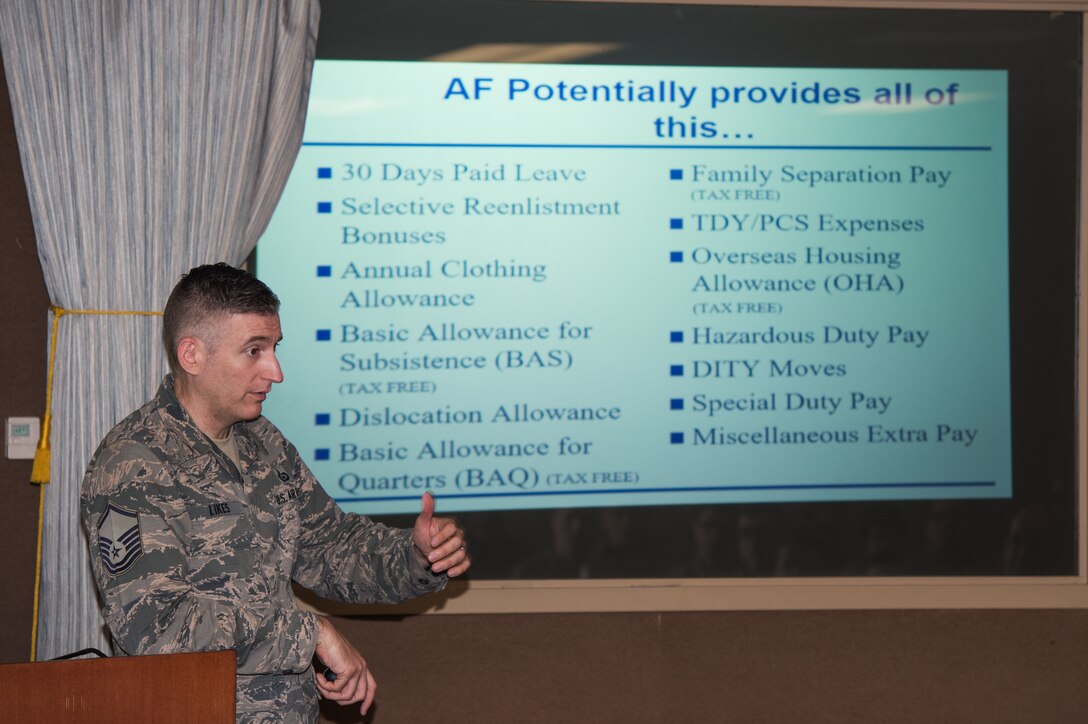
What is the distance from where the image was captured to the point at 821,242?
3.25 m

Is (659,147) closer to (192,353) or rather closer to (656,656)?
(656,656)

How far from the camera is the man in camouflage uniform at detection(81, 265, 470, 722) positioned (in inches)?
72.4

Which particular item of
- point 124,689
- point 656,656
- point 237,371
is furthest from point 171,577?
point 656,656

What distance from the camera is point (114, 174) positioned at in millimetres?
2906

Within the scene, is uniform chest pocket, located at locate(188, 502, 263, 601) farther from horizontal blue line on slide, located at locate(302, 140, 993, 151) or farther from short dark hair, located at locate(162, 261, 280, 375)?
horizontal blue line on slide, located at locate(302, 140, 993, 151)

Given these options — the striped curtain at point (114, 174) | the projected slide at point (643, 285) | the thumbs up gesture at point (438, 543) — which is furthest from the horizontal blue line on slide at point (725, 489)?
the thumbs up gesture at point (438, 543)

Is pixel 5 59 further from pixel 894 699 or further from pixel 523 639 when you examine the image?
pixel 894 699

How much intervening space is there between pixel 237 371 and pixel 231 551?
34 cm

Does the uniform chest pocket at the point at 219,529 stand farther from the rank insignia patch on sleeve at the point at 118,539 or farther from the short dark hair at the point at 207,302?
the short dark hair at the point at 207,302

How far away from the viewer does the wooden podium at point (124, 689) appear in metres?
1.51

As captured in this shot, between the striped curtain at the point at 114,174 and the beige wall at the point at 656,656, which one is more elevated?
the striped curtain at the point at 114,174

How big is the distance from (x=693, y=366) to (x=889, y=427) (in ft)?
2.08

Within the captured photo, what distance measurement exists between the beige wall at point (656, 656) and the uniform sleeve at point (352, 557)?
88cm

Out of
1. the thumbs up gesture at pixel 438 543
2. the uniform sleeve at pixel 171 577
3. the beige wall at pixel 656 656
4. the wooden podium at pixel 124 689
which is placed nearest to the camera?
the wooden podium at pixel 124 689
